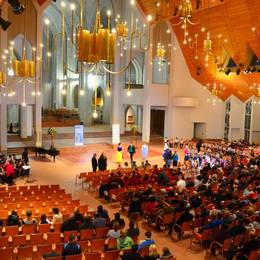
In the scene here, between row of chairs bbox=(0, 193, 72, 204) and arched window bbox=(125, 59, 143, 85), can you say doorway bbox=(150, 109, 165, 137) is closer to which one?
arched window bbox=(125, 59, 143, 85)

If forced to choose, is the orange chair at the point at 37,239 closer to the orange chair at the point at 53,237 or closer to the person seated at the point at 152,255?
the orange chair at the point at 53,237

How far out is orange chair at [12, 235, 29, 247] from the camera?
743 cm

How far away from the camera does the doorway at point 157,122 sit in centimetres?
3050

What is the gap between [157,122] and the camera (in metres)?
30.8

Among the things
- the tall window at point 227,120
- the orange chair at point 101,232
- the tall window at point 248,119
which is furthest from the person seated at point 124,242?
the tall window at point 248,119

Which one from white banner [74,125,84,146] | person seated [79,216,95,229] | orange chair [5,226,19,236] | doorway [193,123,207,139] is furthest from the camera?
doorway [193,123,207,139]

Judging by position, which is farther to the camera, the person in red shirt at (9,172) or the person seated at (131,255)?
the person in red shirt at (9,172)

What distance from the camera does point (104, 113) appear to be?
107 ft

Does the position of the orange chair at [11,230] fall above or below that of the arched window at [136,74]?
below

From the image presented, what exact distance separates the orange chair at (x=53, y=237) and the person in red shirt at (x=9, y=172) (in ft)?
24.3

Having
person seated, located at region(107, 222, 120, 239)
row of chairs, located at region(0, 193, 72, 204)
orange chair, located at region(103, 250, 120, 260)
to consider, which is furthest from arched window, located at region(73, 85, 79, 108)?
orange chair, located at region(103, 250, 120, 260)

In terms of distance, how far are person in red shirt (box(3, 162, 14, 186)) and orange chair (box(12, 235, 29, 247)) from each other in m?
7.31

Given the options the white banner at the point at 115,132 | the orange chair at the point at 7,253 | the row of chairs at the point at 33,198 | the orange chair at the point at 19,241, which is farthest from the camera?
the white banner at the point at 115,132

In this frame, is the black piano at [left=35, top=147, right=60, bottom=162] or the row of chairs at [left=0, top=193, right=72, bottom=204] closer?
the row of chairs at [left=0, top=193, right=72, bottom=204]
